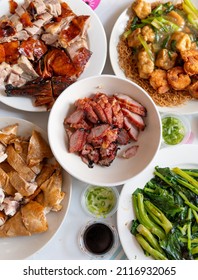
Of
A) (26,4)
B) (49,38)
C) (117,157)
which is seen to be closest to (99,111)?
(117,157)

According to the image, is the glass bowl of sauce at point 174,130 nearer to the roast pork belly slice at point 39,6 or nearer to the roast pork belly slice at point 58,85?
the roast pork belly slice at point 58,85

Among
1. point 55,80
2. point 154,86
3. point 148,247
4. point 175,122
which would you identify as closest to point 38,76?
point 55,80

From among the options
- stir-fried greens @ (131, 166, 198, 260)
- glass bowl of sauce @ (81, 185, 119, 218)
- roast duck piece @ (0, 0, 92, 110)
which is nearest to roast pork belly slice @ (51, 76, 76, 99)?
roast duck piece @ (0, 0, 92, 110)

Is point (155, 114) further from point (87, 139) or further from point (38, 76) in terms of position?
point (38, 76)

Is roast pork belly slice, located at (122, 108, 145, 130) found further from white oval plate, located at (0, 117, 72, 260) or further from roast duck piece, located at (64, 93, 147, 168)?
white oval plate, located at (0, 117, 72, 260)

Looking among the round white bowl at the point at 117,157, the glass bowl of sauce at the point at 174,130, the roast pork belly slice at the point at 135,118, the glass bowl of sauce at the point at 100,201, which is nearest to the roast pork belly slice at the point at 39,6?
the round white bowl at the point at 117,157

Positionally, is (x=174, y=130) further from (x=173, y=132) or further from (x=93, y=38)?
(x=93, y=38)
